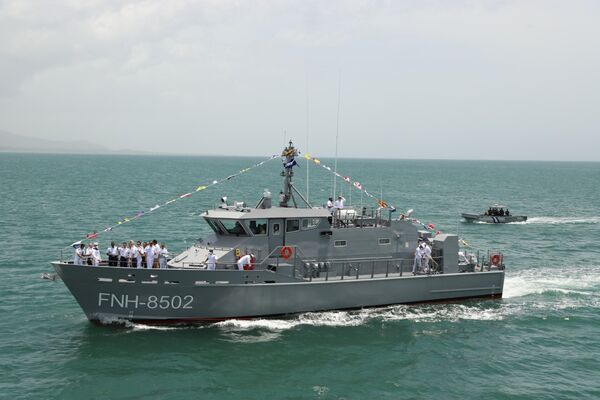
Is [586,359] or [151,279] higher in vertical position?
[151,279]

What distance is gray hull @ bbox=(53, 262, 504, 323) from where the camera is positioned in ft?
62.2

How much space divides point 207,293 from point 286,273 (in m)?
3.03

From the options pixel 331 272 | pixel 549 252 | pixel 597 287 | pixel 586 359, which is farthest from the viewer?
pixel 549 252

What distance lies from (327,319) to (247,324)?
2.98m

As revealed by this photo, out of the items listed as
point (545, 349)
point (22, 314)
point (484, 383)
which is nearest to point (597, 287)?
point (545, 349)

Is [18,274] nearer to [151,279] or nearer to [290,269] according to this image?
[151,279]

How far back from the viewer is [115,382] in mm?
15672

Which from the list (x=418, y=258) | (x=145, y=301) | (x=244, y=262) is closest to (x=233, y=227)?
(x=244, y=262)

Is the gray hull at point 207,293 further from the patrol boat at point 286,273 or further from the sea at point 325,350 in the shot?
the sea at point 325,350

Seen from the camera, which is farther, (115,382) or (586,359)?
(586,359)

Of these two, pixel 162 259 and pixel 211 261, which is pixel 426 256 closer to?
pixel 211 261

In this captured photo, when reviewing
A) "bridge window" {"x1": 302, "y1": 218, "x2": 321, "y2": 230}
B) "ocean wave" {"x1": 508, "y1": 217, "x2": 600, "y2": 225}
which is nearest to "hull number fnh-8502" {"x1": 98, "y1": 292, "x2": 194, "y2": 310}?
"bridge window" {"x1": 302, "y1": 218, "x2": 321, "y2": 230}

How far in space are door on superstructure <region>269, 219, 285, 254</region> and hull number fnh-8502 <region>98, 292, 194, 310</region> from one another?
3.60 metres

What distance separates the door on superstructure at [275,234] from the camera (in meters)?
21.0
